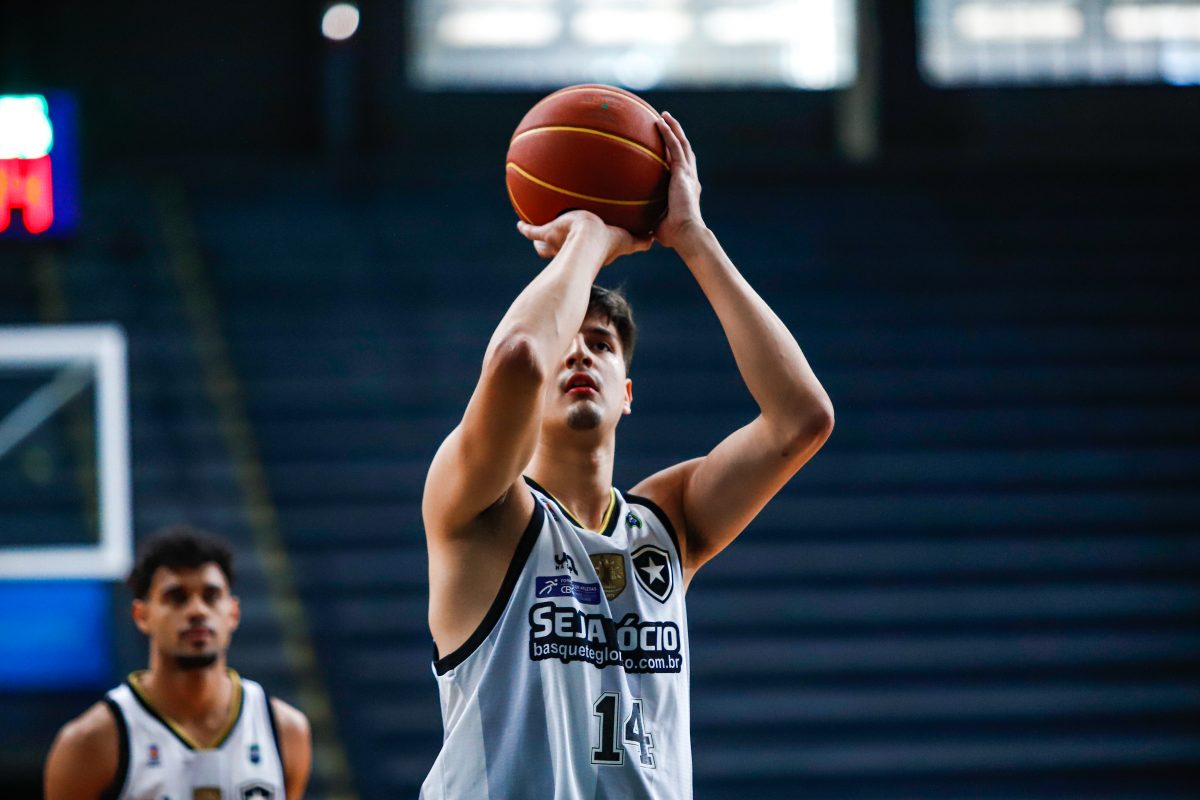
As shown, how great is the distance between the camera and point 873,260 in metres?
7.36

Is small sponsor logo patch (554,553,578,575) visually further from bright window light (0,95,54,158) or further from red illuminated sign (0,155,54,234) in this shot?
bright window light (0,95,54,158)

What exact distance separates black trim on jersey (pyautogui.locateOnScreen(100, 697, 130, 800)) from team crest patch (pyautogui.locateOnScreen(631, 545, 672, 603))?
77.8 inches

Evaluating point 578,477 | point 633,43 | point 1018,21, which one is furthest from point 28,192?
point 1018,21

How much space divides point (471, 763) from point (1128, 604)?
516 centimetres

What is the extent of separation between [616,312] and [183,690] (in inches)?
80.0

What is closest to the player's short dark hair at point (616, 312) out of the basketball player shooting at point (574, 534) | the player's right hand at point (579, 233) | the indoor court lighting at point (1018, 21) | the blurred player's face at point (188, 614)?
the basketball player shooting at point (574, 534)

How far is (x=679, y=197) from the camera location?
2373mm

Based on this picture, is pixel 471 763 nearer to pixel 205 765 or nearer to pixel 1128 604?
pixel 205 765

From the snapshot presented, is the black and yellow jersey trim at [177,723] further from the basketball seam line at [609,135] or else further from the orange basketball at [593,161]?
the basketball seam line at [609,135]

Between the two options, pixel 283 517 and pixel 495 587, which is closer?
pixel 495 587

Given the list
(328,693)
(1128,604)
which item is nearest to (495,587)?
(328,693)

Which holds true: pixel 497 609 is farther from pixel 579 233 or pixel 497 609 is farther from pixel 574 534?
pixel 579 233

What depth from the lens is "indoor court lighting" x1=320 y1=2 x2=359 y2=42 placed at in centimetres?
799

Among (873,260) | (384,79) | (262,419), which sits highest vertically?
(384,79)
